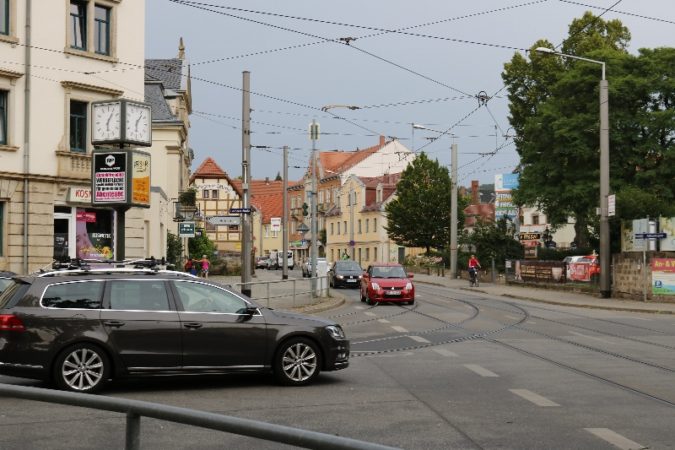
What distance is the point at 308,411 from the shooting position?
384 inches

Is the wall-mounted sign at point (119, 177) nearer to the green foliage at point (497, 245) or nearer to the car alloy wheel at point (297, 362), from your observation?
the car alloy wheel at point (297, 362)

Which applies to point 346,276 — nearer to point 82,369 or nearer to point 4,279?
point 4,279

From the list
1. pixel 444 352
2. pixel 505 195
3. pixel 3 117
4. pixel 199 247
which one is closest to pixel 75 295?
pixel 444 352

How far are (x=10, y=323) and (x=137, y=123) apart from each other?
34.7 feet

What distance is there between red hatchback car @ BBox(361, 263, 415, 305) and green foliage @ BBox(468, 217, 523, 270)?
73.6 feet

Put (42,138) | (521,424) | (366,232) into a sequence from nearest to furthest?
(521,424) → (42,138) → (366,232)

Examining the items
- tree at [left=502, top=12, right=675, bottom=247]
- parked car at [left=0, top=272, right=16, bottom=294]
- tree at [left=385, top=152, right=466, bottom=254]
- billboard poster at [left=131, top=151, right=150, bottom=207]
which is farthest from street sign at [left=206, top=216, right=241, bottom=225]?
tree at [left=385, top=152, right=466, bottom=254]

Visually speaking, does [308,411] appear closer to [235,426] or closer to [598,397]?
[598,397]

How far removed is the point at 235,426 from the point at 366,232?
102476 mm

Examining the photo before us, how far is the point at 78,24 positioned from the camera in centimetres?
3269

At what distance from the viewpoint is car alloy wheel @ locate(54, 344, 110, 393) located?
1076 centimetres

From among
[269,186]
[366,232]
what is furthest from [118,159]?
[269,186]

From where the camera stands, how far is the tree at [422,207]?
3302 inches

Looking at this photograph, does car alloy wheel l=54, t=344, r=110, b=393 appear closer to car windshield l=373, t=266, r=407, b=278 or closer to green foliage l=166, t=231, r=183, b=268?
car windshield l=373, t=266, r=407, b=278
